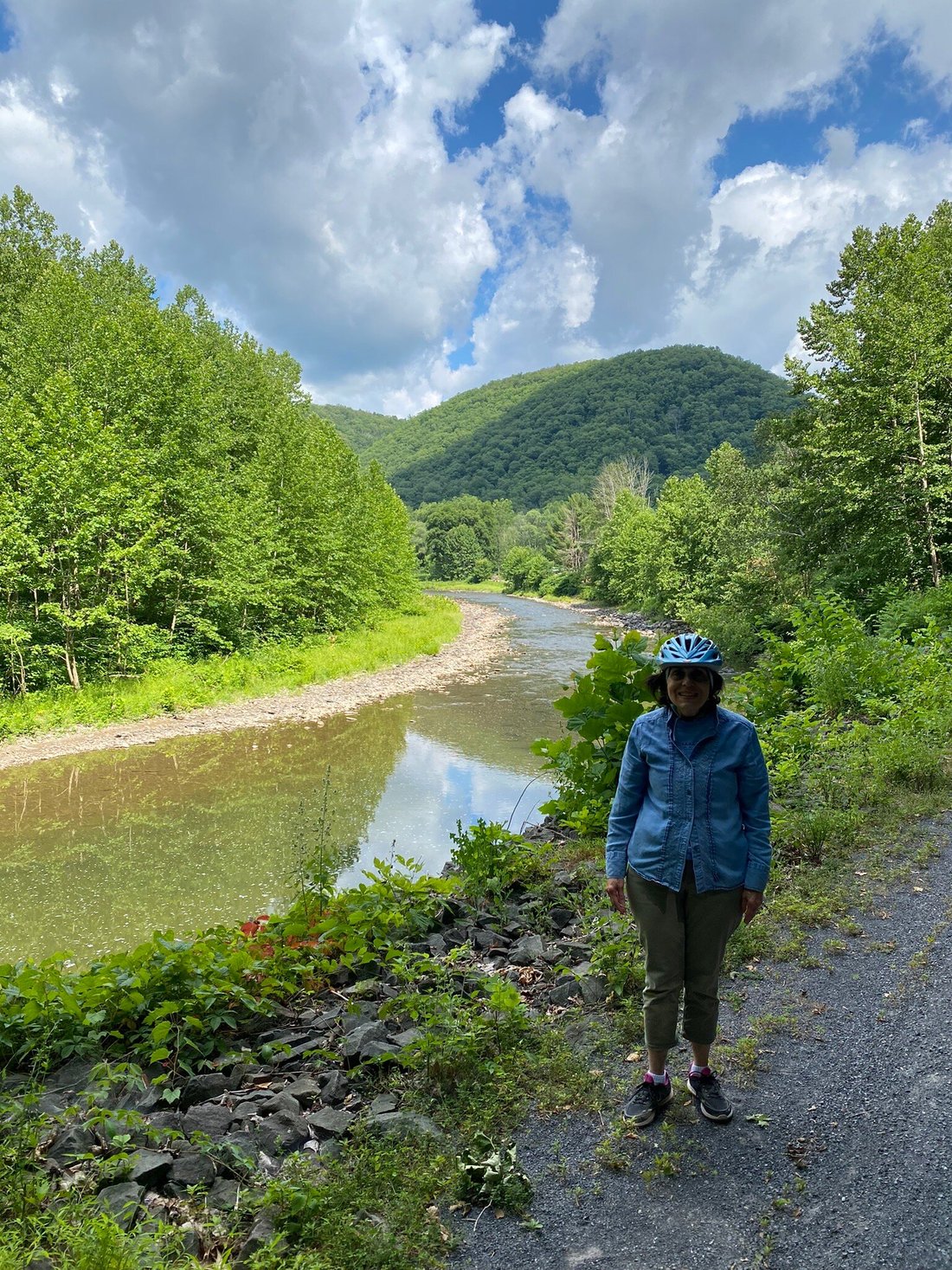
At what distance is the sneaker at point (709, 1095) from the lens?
3.52 metres

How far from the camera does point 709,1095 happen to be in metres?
3.56

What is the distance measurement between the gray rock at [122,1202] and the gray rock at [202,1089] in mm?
950

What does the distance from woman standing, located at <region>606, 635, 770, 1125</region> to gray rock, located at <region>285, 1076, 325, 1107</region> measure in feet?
5.90

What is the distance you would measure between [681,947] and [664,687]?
1.25 metres

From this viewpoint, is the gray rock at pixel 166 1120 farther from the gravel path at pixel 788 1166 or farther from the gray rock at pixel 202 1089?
the gravel path at pixel 788 1166

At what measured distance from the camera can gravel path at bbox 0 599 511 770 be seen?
55.5ft

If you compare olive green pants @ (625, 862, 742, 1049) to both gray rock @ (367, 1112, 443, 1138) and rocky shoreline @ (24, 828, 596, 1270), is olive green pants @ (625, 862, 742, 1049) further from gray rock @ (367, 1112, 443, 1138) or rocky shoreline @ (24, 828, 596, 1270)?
rocky shoreline @ (24, 828, 596, 1270)

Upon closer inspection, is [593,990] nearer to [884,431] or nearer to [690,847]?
[690,847]

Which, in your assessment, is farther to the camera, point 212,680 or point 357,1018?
point 212,680

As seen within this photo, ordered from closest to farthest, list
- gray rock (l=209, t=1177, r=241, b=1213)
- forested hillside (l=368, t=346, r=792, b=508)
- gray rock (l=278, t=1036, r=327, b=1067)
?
gray rock (l=209, t=1177, r=241, b=1213) < gray rock (l=278, t=1036, r=327, b=1067) < forested hillside (l=368, t=346, r=792, b=508)

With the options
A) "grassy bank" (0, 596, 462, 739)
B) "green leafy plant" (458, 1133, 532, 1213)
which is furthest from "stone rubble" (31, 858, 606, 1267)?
"grassy bank" (0, 596, 462, 739)

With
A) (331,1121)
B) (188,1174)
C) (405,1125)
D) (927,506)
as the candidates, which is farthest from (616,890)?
(927,506)

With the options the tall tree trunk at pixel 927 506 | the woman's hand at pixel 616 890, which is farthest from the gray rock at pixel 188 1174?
the tall tree trunk at pixel 927 506

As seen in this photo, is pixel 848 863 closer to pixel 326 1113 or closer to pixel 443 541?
pixel 326 1113
